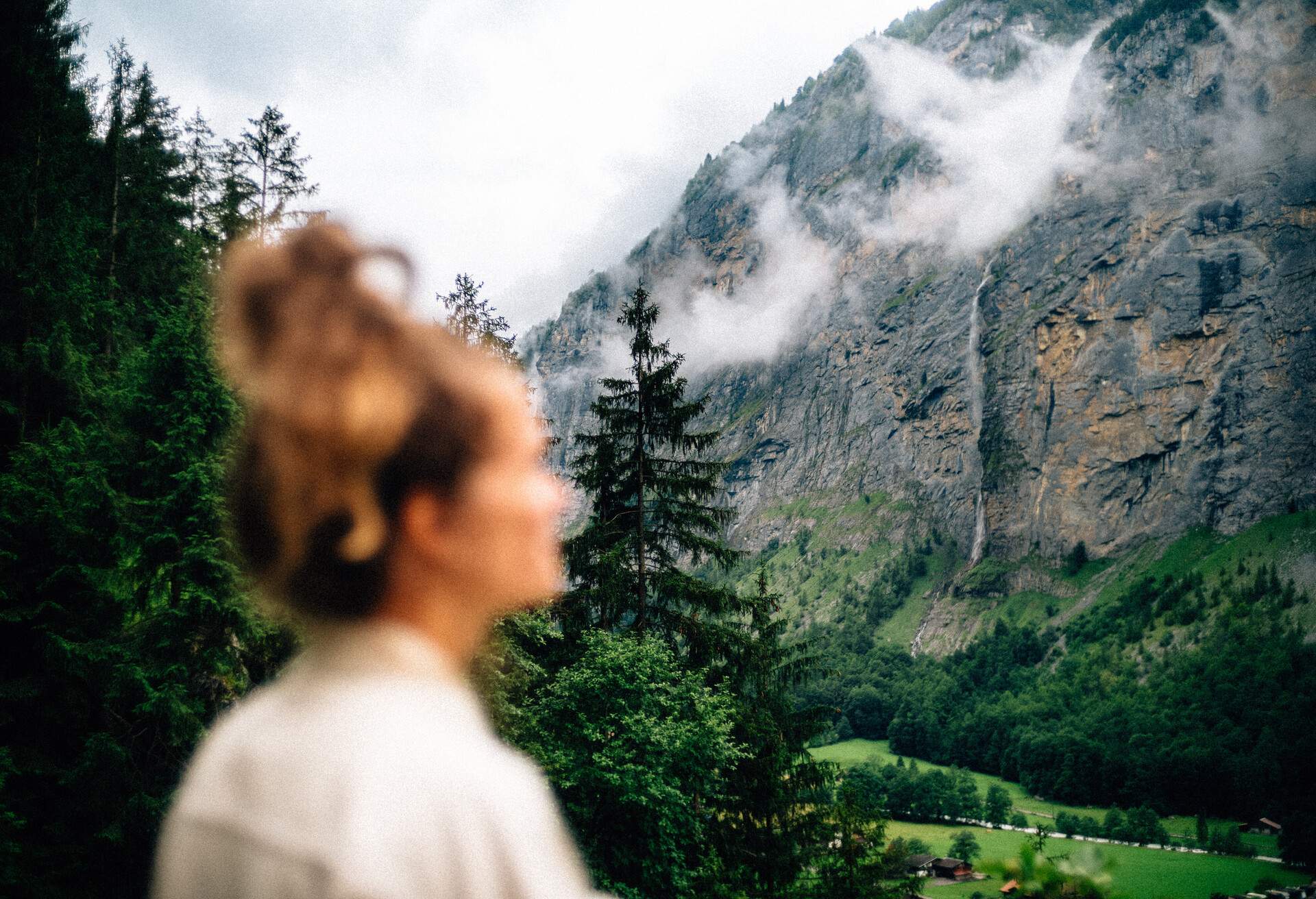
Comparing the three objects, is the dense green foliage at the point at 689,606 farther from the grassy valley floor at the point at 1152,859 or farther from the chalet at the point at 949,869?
the chalet at the point at 949,869

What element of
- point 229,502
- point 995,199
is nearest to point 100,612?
point 229,502

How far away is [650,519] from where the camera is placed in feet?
62.4

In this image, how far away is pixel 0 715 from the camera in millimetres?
13664

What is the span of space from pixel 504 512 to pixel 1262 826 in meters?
115

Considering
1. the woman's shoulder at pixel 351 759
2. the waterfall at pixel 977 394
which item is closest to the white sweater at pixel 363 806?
the woman's shoulder at pixel 351 759

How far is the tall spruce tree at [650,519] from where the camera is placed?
17391 millimetres

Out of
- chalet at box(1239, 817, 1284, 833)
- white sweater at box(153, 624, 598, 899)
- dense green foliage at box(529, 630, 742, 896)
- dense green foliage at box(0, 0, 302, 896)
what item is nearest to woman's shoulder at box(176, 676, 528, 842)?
white sweater at box(153, 624, 598, 899)

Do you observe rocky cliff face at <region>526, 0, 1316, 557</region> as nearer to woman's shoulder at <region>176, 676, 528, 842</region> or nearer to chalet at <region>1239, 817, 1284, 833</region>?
chalet at <region>1239, 817, 1284, 833</region>

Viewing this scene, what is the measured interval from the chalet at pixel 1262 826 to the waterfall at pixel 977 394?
8276 centimetres

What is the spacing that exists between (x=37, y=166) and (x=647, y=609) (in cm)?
2285

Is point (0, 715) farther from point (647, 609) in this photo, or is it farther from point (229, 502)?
point (229, 502)

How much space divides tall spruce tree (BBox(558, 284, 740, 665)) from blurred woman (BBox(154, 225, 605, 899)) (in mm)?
15967

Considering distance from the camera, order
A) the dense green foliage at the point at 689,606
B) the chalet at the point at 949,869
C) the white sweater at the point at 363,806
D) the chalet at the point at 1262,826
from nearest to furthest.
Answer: the white sweater at the point at 363,806 < the dense green foliage at the point at 689,606 < the chalet at the point at 949,869 < the chalet at the point at 1262,826

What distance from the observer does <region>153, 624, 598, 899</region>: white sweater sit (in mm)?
938
